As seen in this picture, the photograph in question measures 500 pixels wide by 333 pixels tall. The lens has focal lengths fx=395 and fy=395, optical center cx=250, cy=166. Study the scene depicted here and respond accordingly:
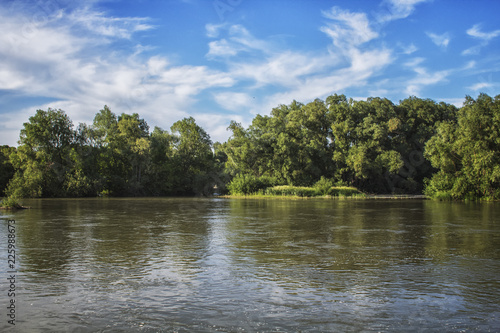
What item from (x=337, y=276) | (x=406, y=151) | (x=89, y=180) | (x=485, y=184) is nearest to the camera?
(x=337, y=276)

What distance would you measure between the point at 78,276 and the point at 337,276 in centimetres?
587

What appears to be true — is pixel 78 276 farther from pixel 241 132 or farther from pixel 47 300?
pixel 241 132

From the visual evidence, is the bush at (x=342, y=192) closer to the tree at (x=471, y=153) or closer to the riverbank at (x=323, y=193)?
the riverbank at (x=323, y=193)

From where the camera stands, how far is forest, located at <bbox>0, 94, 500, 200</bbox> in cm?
6588

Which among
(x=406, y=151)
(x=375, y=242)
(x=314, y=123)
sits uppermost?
(x=314, y=123)

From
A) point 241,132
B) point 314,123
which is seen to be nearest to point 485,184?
point 314,123

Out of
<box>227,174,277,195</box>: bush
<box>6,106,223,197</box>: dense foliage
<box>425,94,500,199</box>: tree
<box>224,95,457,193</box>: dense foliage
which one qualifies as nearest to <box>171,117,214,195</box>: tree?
<box>6,106,223,197</box>: dense foliage

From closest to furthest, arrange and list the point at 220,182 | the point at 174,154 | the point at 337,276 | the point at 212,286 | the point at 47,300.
A: the point at 47,300 → the point at 212,286 → the point at 337,276 → the point at 220,182 → the point at 174,154

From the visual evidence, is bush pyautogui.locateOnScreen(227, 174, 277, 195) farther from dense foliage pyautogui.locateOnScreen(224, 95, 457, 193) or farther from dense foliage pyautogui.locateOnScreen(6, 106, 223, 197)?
dense foliage pyautogui.locateOnScreen(6, 106, 223, 197)

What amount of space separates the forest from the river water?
48576 millimetres

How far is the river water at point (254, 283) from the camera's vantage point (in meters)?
6.07

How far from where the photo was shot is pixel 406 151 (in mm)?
72500

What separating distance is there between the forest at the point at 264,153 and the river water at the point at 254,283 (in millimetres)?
48576

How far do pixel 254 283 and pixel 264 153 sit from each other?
6293cm
